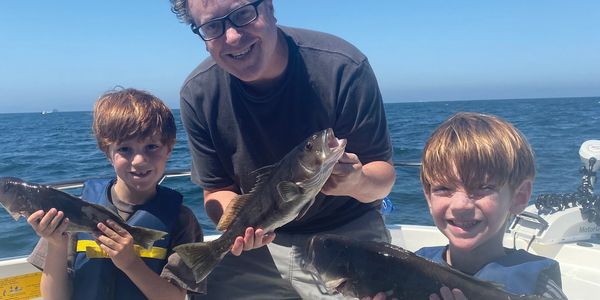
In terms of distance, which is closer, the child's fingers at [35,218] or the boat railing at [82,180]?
the child's fingers at [35,218]

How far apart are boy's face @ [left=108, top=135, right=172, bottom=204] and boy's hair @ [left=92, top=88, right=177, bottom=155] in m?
0.04

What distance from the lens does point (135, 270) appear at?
10.6 feet

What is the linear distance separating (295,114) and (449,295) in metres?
1.71

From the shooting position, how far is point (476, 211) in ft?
8.21

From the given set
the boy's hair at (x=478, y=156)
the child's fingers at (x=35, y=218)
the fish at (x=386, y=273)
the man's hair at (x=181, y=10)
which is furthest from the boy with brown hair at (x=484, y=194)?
the child's fingers at (x=35, y=218)

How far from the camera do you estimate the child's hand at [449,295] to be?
2.19 m

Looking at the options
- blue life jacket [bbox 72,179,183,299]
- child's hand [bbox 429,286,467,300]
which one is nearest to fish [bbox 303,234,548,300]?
child's hand [bbox 429,286,467,300]

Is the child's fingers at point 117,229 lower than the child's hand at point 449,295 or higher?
lower

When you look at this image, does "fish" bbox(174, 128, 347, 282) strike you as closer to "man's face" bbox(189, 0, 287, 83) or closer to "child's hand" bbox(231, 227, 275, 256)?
"child's hand" bbox(231, 227, 275, 256)

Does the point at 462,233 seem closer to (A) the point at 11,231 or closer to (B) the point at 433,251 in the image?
(B) the point at 433,251

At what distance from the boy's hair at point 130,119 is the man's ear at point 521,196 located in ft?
7.71

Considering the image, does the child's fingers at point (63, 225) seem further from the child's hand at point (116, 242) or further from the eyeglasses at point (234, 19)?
the eyeglasses at point (234, 19)

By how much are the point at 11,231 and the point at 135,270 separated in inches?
249

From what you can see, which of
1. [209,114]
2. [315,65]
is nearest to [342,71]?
[315,65]
